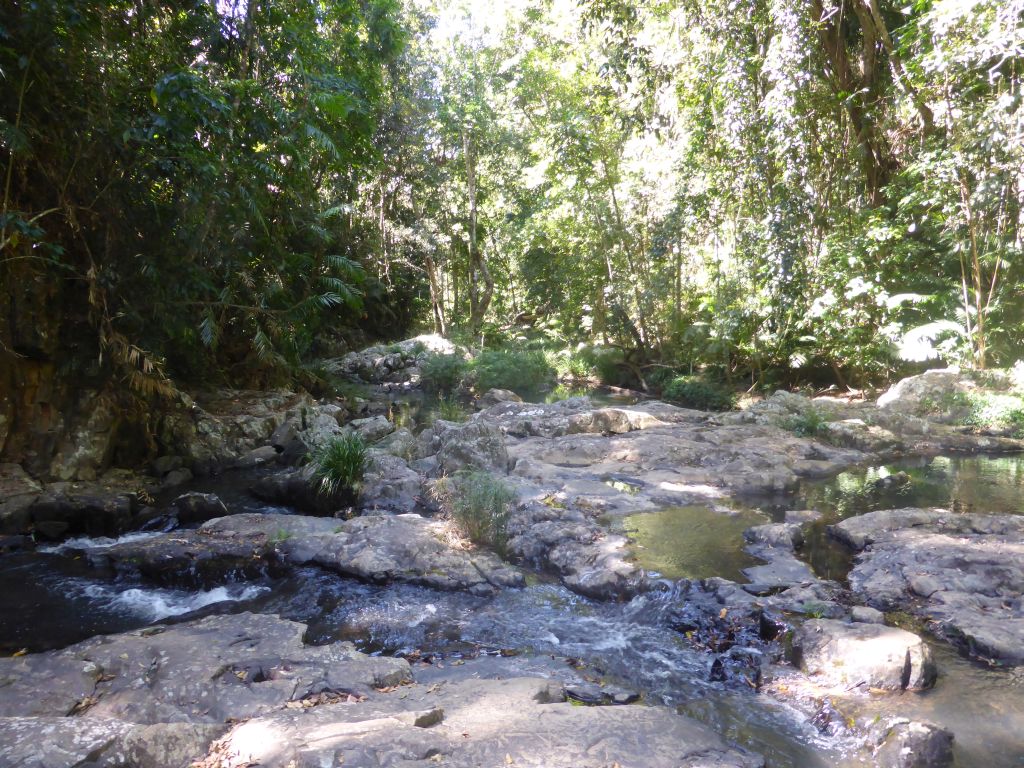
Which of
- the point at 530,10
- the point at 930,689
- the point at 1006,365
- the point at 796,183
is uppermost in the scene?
the point at 530,10

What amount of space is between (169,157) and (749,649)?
809 cm

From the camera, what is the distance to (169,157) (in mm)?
7840

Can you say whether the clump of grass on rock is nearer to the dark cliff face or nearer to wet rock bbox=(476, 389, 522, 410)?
the dark cliff face

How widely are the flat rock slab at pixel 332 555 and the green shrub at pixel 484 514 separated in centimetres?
28

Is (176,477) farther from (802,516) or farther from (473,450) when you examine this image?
(802,516)

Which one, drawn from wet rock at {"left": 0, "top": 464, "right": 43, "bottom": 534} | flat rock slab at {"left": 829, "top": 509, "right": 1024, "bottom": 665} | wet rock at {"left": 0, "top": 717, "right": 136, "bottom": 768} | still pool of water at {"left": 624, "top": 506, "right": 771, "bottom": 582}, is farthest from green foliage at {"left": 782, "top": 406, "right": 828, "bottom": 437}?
wet rock at {"left": 0, "top": 464, "right": 43, "bottom": 534}

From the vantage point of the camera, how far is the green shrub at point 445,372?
1880 cm

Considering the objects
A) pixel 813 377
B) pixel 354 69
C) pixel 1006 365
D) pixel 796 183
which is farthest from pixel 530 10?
pixel 1006 365

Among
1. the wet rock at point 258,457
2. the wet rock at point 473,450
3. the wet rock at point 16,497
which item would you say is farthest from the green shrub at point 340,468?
the wet rock at point 16,497

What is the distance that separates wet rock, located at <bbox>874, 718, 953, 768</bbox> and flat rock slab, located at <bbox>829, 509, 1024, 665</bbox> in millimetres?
1252

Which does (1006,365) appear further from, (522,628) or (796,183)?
(522,628)

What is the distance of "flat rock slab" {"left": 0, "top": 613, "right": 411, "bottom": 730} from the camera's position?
10.8 feet

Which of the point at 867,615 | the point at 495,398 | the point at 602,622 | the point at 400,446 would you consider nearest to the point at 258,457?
the point at 400,446

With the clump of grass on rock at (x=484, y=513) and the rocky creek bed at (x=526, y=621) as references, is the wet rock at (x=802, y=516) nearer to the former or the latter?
the rocky creek bed at (x=526, y=621)
